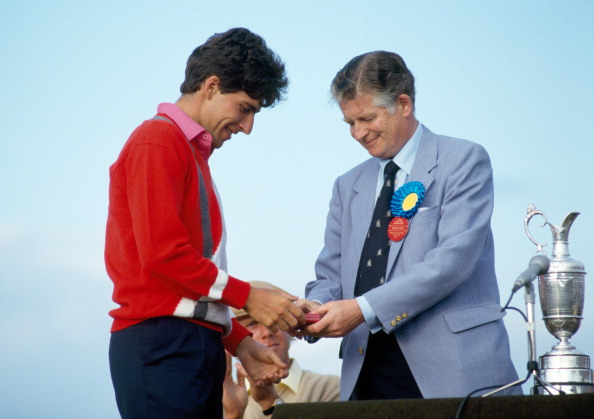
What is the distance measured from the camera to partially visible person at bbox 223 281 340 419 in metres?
3.67

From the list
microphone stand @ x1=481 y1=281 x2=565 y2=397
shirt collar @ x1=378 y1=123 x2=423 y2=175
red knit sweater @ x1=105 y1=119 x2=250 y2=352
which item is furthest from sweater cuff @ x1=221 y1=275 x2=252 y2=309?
shirt collar @ x1=378 y1=123 x2=423 y2=175

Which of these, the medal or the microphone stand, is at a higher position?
the medal

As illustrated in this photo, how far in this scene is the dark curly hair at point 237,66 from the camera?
235 centimetres

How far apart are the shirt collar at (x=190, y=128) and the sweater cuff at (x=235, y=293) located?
393 mm

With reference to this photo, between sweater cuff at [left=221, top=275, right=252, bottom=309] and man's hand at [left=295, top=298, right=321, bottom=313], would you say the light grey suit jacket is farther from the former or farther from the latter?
sweater cuff at [left=221, top=275, right=252, bottom=309]

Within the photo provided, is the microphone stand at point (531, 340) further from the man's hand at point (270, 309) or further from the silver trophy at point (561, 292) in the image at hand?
the silver trophy at point (561, 292)

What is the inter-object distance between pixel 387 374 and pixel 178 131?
3.43 ft

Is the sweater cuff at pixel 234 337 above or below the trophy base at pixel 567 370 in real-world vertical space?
above

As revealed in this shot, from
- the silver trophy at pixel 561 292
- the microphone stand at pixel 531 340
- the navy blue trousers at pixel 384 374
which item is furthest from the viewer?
the silver trophy at pixel 561 292

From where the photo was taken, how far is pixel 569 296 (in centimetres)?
285

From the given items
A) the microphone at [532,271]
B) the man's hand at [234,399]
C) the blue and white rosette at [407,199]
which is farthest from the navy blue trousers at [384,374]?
the man's hand at [234,399]

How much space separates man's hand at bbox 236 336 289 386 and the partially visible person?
1150 millimetres

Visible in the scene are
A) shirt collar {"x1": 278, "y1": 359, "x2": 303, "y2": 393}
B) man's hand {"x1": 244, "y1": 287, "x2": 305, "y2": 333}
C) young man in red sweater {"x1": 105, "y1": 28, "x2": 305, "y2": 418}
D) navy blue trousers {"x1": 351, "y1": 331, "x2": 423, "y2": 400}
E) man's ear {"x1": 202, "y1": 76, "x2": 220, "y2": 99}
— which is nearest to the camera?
young man in red sweater {"x1": 105, "y1": 28, "x2": 305, "y2": 418}

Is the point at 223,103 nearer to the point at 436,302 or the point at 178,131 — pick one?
the point at 178,131
